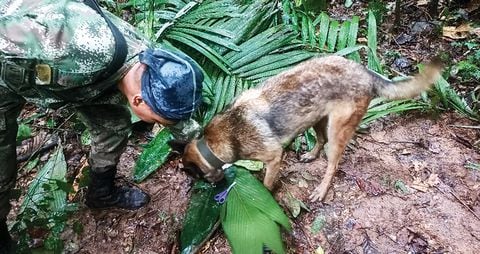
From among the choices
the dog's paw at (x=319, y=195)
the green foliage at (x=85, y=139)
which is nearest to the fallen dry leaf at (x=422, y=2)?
A: the dog's paw at (x=319, y=195)

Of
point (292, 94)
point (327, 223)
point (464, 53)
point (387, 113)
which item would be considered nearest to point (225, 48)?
point (292, 94)

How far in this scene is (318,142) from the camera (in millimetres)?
4324

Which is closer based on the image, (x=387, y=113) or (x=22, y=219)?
(x=22, y=219)

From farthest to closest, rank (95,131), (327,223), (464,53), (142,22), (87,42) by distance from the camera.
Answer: (464,53) < (142,22) < (327,223) < (95,131) < (87,42)

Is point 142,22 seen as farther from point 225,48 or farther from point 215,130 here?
point 215,130

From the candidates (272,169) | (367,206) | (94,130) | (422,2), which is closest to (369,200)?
(367,206)

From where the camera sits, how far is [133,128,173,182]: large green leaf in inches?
165

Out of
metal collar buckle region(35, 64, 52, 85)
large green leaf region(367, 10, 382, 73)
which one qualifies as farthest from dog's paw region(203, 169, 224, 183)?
large green leaf region(367, 10, 382, 73)

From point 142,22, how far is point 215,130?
1947mm

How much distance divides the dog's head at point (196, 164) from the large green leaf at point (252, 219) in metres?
0.23

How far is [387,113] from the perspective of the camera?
448cm

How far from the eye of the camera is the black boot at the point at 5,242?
11.2 ft

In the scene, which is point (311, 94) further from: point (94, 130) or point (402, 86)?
point (94, 130)

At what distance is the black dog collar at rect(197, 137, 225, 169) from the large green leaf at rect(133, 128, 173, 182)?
2.58 ft
